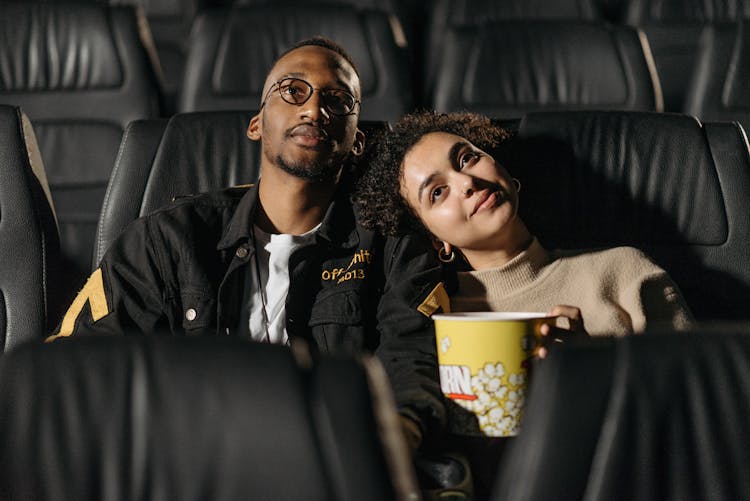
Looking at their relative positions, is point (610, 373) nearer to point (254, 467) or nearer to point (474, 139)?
point (254, 467)

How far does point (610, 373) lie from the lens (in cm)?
72

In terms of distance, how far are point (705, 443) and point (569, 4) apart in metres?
2.90

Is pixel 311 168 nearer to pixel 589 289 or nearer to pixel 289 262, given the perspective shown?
pixel 289 262

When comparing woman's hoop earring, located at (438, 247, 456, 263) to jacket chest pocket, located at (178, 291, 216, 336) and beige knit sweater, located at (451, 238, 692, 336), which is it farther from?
jacket chest pocket, located at (178, 291, 216, 336)

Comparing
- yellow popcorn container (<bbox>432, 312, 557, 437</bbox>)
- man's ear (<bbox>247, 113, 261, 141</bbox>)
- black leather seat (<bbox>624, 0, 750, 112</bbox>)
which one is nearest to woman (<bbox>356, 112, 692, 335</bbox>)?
man's ear (<bbox>247, 113, 261, 141</bbox>)

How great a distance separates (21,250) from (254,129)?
1.62 feet

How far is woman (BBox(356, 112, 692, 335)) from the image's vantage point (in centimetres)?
150

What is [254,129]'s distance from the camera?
174 centimetres

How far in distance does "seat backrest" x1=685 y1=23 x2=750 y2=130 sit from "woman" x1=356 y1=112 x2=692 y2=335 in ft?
3.92

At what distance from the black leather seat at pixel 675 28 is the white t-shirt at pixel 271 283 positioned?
2.13 metres

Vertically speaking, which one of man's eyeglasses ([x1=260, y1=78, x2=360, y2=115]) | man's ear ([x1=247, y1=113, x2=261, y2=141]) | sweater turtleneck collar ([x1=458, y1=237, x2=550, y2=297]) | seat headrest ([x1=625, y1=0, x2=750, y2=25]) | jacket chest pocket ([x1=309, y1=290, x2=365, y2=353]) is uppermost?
man's eyeglasses ([x1=260, y1=78, x2=360, y2=115])

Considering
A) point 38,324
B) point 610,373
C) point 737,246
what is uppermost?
point 610,373

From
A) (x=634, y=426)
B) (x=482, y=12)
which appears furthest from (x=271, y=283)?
(x=482, y=12)


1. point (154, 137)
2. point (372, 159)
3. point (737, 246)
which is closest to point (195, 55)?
point (154, 137)
